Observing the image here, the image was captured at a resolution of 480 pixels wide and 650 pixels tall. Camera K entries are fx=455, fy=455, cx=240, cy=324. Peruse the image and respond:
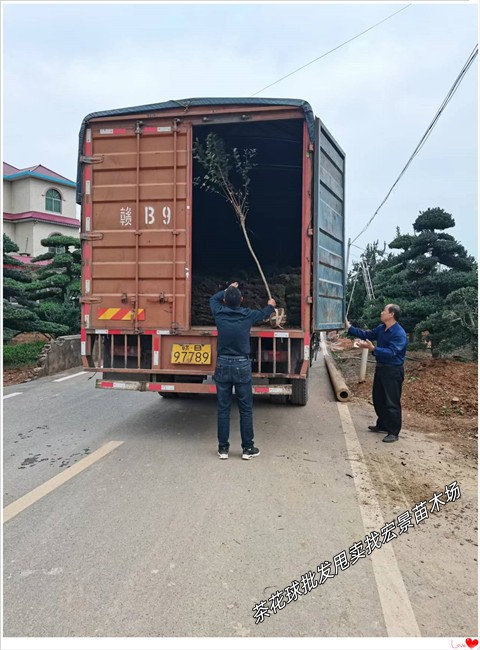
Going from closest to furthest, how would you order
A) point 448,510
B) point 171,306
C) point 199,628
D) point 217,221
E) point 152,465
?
point 199,628
point 448,510
point 152,465
point 171,306
point 217,221

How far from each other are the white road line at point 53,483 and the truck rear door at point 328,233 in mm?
2605

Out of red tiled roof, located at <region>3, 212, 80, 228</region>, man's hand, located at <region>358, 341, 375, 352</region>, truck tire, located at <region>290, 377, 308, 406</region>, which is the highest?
red tiled roof, located at <region>3, 212, 80, 228</region>

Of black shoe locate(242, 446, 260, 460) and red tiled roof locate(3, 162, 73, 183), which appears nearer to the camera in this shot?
black shoe locate(242, 446, 260, 460)

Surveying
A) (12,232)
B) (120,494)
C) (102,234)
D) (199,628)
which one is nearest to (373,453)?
(120,494)

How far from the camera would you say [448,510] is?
3453mm

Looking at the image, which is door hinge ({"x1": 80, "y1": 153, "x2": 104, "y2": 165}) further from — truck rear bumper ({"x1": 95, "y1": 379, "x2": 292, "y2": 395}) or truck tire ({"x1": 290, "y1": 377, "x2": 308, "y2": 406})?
truck tire ({"x1": 290, "y1": 377, "x2": 308, "y2": 406})

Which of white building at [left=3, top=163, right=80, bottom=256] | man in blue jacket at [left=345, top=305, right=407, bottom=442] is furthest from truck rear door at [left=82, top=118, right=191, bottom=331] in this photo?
white building at [left=3, top=163, right=80, bottom=256]

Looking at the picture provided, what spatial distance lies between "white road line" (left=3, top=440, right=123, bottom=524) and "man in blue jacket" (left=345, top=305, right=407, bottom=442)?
3006 mm

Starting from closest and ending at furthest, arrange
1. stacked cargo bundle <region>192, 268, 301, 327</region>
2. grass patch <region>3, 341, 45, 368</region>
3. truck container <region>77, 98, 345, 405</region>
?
truck container <region>77, 98, 345, 405</region> < stacked cargo bundle <region>192, 268, 301, 327</region> < grass patch <region>3, 341, 45, 368</region>

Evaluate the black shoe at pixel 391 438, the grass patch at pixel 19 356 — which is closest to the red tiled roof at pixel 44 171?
the grass patch at pixel 19 356

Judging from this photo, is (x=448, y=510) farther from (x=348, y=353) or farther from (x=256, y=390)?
(x=348, y=353)

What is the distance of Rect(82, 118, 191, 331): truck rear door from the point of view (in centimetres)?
502

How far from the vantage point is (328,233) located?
5.58 m

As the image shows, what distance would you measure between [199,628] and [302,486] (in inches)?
71.3
